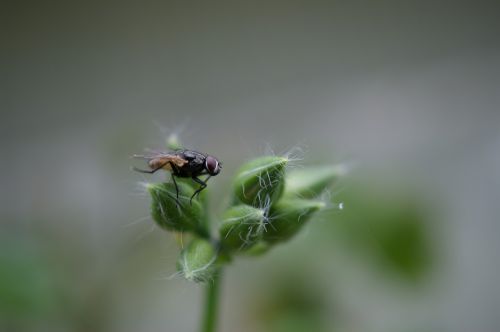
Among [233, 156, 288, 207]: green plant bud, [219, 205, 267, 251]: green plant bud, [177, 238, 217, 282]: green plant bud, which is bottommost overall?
[177, 238, 217, 282]: green plant bud

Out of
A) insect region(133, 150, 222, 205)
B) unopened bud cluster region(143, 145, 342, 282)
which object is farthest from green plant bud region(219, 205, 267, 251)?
insect region(133, 150, 222, 205)

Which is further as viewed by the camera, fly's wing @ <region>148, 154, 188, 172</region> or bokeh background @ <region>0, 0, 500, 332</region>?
bokeh background @ <region>0, 0, 500, 332</region>

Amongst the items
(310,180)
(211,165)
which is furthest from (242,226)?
(310,180)

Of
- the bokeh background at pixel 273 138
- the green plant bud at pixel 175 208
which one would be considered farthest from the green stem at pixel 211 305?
the bokeh background at pixel 273 138

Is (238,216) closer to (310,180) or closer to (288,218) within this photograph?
(288,218)

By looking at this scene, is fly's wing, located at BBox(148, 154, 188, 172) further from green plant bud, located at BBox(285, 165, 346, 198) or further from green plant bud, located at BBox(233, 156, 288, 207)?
green plant bud, located at BBox(285, 165, 346, 198)

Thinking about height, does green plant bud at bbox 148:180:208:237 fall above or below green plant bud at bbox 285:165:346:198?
below

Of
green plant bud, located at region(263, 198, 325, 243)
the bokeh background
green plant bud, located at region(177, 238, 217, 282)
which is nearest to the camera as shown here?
green plant bud, located at region(177, 238, 217, 282)
